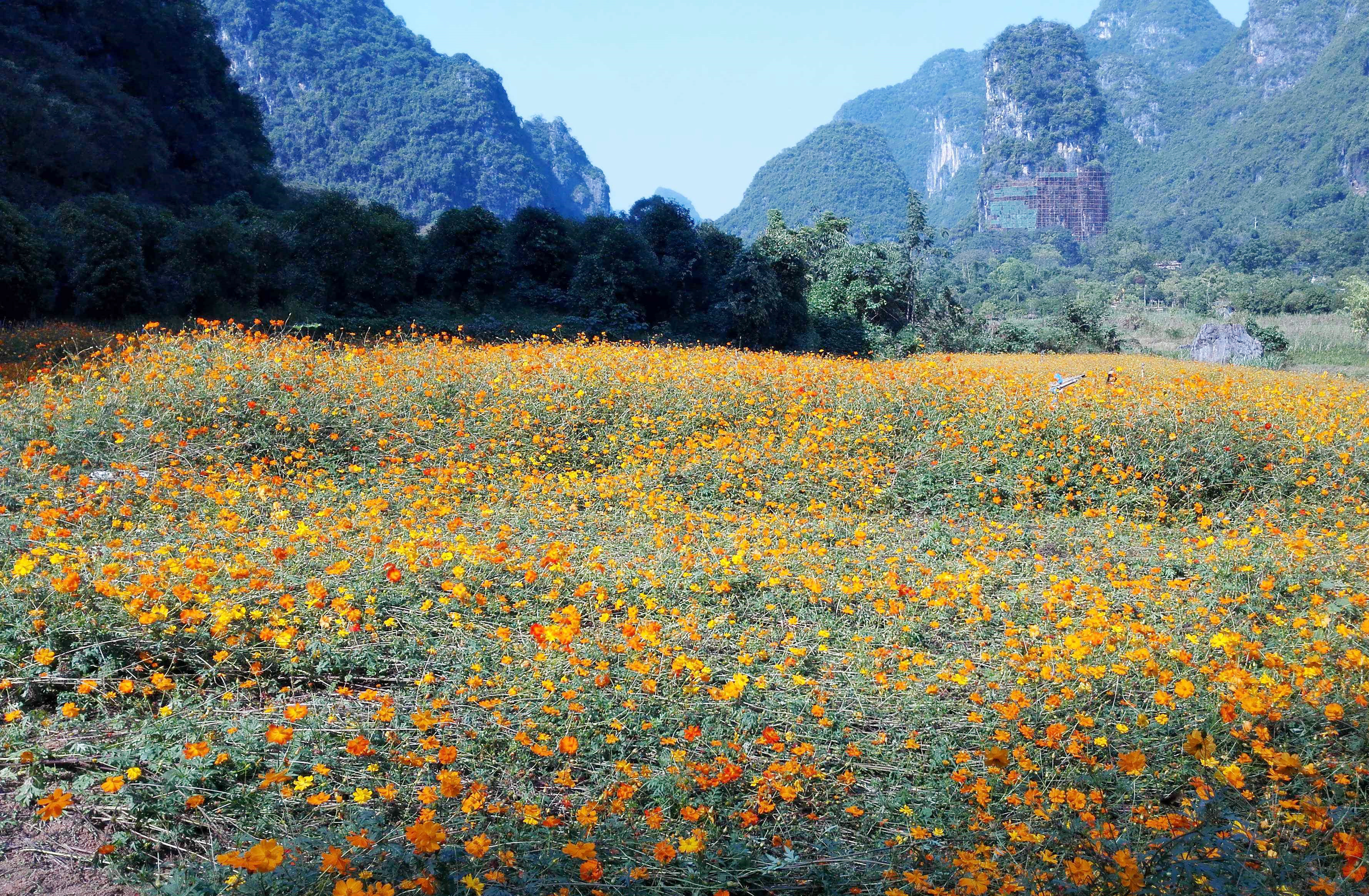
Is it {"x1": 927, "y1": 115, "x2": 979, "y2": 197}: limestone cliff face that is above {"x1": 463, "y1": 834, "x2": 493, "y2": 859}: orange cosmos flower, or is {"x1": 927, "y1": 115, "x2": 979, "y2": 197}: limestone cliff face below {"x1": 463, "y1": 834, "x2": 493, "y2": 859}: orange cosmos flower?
above

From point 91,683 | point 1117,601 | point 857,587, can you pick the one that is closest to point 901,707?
→ point 857,587

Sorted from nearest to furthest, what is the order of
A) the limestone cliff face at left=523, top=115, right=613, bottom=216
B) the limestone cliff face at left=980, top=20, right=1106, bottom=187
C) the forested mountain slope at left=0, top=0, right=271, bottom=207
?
1. the forested mountain slope at left=0, top=0, right=271, bottom=207
2. the limestone cliff face at left=523, top=115, right=613, bottom=216
3. the limestone cliff face at left=980, top=20, right=1106, bottom=187

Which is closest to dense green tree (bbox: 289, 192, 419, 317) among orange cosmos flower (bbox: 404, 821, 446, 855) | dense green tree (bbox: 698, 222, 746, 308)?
dense green tree (bbox: 698, 222, 746, 308)

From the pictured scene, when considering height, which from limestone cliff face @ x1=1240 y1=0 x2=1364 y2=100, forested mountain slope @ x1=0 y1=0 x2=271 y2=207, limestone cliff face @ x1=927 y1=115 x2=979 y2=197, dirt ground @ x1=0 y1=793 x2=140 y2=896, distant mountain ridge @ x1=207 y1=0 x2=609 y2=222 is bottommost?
dirt ground @ x1=0 y1=793 x2=140 y2=896

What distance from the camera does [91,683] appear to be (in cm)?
226

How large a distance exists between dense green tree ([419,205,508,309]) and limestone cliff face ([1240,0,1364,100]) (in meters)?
107

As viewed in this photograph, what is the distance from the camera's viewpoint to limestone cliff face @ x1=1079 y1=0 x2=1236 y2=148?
103500 mm

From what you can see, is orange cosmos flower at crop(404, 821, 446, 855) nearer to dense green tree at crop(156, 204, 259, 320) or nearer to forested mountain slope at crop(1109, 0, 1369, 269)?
dense green tree at crop(156, 204, 259, 320)

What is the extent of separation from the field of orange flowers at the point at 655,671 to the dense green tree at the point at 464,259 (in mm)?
11522

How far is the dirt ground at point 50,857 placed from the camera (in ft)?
6.10

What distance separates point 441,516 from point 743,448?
2.30 m

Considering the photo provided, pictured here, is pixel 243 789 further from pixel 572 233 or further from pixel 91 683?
pixel 572 233

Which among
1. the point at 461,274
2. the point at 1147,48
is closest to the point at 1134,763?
the point at 461,274

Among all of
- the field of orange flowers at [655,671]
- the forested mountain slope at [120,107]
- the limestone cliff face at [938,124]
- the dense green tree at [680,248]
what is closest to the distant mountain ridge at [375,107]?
the forested mountain slope at [120,107]
